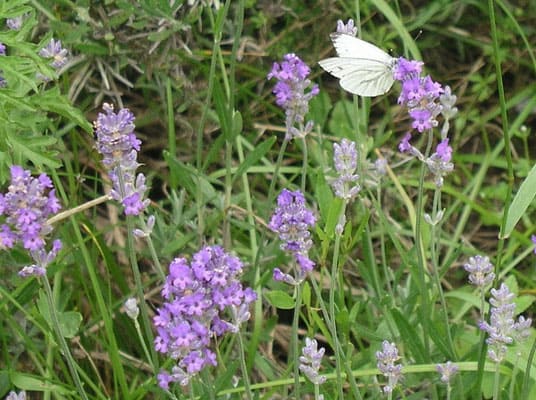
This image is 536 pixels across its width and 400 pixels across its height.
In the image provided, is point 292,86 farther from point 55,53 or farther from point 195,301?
point 195,301

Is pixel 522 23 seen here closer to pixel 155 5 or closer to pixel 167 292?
pixel 155 5

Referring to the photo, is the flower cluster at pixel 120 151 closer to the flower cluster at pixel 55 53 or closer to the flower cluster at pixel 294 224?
the flower cluster at pixel 294 224

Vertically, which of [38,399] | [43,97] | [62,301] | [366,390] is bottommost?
[38,399]

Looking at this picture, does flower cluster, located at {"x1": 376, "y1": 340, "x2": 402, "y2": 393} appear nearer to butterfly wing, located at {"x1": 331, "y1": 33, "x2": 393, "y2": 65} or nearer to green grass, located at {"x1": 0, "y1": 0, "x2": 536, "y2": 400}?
green grass, located at {"x1": 0, "y1": 0, "x2": 536, "y2": 400}

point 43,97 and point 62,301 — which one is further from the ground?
point 43,97

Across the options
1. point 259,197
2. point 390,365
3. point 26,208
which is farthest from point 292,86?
point 259,197

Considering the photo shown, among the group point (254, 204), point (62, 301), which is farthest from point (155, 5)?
point (62, 301)

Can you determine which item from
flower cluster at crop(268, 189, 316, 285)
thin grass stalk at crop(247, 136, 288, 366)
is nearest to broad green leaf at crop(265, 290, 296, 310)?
flower cluster at crop(268, 189, 316, 285)
